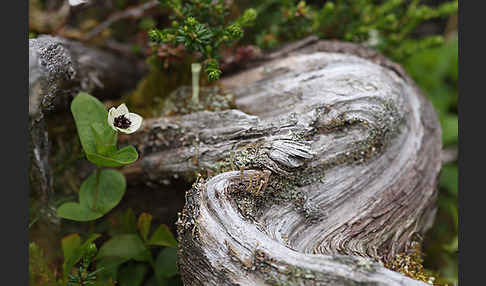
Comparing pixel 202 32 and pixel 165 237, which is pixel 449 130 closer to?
pixel 202 32

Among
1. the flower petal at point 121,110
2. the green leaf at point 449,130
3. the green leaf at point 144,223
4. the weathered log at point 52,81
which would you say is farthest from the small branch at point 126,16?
the green leaf at point 449,130

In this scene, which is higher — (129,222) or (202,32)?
(202,32)

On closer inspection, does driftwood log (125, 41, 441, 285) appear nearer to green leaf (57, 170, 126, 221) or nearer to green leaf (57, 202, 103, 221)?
green leaf (57, 170, 126, 221)

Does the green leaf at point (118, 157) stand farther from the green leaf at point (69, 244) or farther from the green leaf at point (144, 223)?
the green leaf at point (69, 244)

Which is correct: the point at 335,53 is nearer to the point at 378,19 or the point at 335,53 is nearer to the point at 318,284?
the point at 378,19

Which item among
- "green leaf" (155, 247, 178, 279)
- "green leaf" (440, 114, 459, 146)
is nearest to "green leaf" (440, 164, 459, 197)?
"green leaf" (440, 114, 459, 146)

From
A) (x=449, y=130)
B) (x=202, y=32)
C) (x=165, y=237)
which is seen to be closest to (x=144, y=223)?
(x=165, y=237)

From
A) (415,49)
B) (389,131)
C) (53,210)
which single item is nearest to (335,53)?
(389,131)
